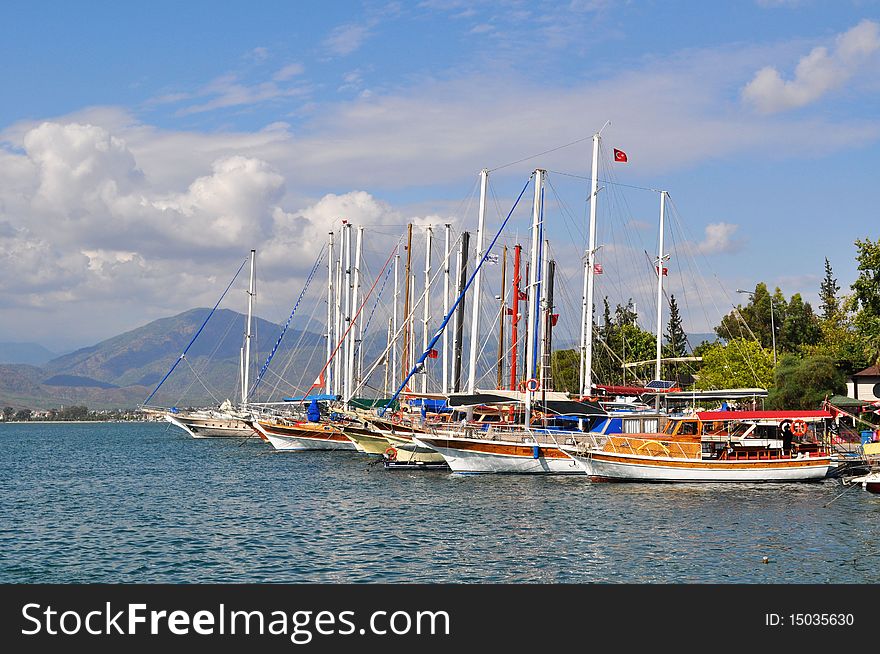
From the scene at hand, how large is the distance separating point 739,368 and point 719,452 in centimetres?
4481

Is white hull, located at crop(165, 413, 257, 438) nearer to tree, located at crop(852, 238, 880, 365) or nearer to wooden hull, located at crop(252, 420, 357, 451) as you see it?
wooden hull, located at crop(252, 420, 357, 451)

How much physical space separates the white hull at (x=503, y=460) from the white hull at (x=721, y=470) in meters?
5.07

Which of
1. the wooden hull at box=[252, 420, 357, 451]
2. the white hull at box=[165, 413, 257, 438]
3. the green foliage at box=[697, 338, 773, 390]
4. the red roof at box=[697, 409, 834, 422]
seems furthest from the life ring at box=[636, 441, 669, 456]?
the white hull at box=[165, 413, 257, 438]

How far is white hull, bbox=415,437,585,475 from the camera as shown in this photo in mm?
56688

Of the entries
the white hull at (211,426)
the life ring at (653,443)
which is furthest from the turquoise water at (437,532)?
the white hull at (211,426)

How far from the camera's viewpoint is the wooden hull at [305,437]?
90688 millimetres

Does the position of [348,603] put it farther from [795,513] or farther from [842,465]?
[842,465]

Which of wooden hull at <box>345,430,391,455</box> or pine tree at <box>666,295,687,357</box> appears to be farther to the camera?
pine tree at <box>666,295,687,357</box>

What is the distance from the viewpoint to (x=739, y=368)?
9438 centimetres

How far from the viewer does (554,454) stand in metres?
56.6

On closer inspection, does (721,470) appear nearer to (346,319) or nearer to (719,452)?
(719,452)

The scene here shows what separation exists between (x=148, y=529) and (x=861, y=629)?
2986cm

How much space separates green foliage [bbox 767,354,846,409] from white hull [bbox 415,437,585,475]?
2634 centimetres

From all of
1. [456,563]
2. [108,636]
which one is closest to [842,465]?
[456,563]
